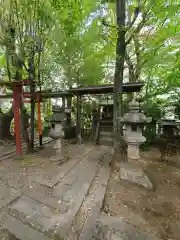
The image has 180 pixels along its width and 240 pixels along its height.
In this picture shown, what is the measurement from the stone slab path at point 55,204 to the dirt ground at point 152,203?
29 cm

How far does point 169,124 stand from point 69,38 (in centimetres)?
617

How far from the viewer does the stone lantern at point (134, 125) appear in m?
3.87

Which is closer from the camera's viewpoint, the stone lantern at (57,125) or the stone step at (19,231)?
the stone step at (19,231)

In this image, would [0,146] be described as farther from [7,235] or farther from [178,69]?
[178,69]

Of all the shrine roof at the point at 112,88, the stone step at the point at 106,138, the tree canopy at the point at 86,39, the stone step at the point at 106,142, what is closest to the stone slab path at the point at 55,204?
the stone step at the point at 106,142

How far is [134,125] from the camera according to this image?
159 inches

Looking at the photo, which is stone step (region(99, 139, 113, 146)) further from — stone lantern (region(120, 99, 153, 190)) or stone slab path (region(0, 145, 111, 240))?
stone slab path (region(0, 145, 111, 240))

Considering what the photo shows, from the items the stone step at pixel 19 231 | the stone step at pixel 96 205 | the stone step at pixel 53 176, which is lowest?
the stone step at pixel 19 231

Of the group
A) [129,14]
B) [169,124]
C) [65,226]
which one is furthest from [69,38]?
[65,226]

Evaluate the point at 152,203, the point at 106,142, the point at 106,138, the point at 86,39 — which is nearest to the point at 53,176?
the point at 152,203

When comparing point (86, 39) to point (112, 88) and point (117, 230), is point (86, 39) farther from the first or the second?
point (117, 230)

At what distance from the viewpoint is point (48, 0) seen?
14.0 ft

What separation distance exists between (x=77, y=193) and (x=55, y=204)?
19.8 inches

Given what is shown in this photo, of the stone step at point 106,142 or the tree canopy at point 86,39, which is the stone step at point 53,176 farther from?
the tree canopy at point 86,39
